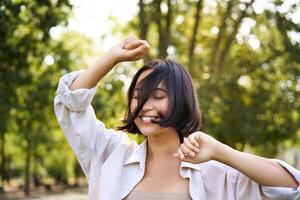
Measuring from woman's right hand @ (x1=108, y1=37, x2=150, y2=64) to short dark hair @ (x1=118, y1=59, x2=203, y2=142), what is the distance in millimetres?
105

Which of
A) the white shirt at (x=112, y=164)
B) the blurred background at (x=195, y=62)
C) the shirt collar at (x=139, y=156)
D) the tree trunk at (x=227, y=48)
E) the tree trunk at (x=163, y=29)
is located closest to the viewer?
the white shirt at (x=112, y=164)

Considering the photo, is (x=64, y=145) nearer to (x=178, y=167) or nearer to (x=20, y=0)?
(x=20, y=0)

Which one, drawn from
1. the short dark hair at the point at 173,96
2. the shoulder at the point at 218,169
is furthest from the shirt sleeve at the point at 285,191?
the short dark hair at the point at 173,96

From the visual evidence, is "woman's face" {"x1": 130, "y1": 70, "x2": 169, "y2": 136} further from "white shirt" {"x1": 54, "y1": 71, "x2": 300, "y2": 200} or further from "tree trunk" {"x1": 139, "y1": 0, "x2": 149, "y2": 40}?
→ "tree trunk" {"x1": 139, "y1": 0, "x2": 149, "y2": 40}

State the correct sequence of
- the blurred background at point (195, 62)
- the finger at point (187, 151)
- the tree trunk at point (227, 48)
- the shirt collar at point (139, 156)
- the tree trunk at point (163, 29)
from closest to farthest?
1. the finger at point (187, 151)
2. the shirt collar at point (139, 156)
3. the blurred background at point (195, 62)
4. the tree trunk at point (163, 29)
5. the tree trunk at point (227, 48)

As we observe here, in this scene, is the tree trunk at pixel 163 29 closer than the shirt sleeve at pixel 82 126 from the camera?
No

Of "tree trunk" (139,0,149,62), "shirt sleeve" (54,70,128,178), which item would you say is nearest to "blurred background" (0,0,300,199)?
"tree trunk" (139,0,149,62)

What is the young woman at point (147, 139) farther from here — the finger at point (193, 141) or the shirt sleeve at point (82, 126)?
the finger at point (193, 141)

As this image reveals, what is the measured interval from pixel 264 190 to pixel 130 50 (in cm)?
71

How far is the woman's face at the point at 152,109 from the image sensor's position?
7.73 feet

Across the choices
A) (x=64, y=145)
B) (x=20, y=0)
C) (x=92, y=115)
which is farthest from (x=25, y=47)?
(x=64, y=145)

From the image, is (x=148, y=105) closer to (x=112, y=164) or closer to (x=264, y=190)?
(x=112, y=164)

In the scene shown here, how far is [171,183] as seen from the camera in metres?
2.40

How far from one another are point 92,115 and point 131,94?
0.58ft
